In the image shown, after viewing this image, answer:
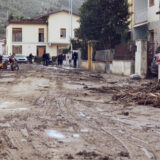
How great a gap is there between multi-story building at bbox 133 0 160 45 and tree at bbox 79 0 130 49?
3.27 ft

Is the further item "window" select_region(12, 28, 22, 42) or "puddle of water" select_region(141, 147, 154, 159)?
"window" select_region(12, 28, 22, 42)

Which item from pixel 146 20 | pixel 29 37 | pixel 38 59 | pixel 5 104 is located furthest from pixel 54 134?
pixel 29 37

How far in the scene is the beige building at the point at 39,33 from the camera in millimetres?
69875

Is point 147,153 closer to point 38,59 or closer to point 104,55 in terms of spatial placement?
point 104,55

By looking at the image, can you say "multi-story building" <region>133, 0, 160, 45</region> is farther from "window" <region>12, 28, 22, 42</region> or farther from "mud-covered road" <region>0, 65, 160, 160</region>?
"window" <region>12, 28, 22, 42</region>

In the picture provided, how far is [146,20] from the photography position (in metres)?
30.3

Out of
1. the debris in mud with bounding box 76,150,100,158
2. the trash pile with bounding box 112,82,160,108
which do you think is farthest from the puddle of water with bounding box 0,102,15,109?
the debris in mud with bounding box 76,150,100,158

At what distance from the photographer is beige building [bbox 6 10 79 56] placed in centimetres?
6988

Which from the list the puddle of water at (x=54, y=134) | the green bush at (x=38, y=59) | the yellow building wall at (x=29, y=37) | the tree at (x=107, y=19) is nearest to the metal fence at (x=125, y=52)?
the tree at (x=107, y=19)

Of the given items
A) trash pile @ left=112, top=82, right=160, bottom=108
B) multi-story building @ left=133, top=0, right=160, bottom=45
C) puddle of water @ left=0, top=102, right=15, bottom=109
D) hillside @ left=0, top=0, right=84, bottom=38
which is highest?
hillside @ left=0, top=0, right=84, bottom=38

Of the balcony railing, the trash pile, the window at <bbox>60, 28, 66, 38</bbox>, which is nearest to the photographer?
the trash pile

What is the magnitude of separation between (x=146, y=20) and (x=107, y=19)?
14.7 feet

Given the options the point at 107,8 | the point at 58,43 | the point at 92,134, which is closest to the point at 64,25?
the point at 58,43

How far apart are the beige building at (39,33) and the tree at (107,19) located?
115ft
